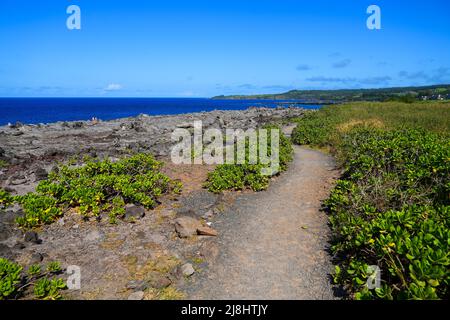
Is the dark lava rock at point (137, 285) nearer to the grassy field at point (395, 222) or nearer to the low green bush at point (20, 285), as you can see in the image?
the low green bush at point (20, 285)

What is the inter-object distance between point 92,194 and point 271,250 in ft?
20.3

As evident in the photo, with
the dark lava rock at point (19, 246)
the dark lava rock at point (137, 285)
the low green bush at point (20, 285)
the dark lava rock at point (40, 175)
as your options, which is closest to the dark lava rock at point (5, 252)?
the dark lava rock at point (19, 246)

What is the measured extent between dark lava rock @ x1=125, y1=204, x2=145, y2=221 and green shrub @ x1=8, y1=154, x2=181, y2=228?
191mm

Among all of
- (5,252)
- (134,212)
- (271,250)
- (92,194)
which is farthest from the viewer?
(92,194)

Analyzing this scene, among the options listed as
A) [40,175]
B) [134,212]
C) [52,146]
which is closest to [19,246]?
[134,212]

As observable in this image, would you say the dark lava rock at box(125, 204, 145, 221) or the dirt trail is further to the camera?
the dark lava rock at box(125, 204, 145, 221)

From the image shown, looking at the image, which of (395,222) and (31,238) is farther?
(31,238)

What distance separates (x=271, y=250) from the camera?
25.4 ft

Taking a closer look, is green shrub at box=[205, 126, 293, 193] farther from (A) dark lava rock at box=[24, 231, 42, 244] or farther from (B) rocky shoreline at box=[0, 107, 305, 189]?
(B) rocky shoreline at box=[0, 107, 305, 189]

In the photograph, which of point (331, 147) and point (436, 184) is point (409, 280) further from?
point (331, 147)

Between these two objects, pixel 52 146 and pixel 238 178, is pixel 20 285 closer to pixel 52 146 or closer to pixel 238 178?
pixel 238 178

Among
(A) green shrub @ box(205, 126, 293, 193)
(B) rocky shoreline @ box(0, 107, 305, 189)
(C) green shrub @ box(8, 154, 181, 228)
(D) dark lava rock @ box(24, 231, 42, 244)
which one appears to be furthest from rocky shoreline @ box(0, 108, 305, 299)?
(B) rocky shoreline @ box(0, 107, 305, 189)

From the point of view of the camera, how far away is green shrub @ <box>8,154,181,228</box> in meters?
9.16
